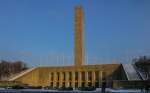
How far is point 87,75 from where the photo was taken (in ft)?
223

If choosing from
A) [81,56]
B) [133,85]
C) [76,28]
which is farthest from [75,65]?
[133,85]

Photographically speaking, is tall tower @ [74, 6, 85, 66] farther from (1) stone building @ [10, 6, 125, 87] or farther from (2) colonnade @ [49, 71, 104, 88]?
(2) colonnade @ [49, 71, 104, 88]

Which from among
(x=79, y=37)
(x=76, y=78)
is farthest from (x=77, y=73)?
(x=79, y=37)

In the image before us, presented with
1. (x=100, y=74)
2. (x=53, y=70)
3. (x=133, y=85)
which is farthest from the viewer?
(x=53, y=70)

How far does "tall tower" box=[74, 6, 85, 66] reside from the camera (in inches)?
2734

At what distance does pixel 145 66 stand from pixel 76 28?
1825 centimetres

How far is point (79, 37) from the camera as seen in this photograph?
70.6m

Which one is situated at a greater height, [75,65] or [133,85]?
[75,65]

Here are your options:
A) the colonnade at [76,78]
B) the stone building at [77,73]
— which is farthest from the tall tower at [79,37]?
the colonnade at [76,78]

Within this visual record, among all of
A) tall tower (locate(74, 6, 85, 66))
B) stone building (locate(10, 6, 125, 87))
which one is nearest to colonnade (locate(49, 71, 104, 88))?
stone building (locate(10, 6, 125, 87))

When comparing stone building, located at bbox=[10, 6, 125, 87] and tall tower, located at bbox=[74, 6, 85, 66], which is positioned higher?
tall tower, located at bbox=[74, 6, 85, 66]

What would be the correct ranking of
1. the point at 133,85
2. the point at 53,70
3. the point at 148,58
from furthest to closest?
1. the point at 148,58
2. the point at 53,70
3. the point at 133,85

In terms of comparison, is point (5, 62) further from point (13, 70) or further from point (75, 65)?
point (75, 65)

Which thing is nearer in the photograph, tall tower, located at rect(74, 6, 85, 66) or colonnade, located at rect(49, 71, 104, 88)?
colonnade, located at rect(49, 71, 104, 88)
